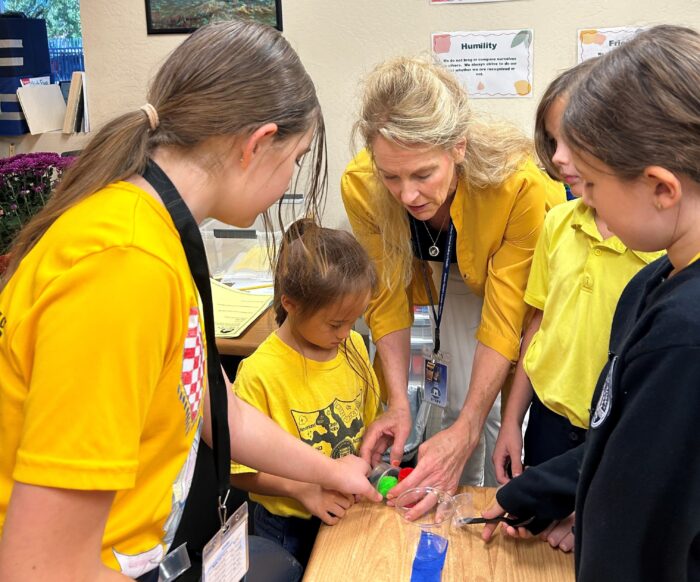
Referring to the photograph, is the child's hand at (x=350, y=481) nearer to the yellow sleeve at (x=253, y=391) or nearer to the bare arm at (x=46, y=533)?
the yellow sleeve at (x=253, y=391)

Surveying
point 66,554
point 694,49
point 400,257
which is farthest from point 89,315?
point 400,257

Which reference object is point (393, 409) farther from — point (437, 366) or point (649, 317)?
point (649, 317)

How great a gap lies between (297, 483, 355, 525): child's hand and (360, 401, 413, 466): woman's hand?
0.53 feet

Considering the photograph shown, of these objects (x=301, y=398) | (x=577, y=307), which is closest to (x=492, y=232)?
(x=577, y=307)

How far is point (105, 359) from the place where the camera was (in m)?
0.72

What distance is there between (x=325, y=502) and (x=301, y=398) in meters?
0.24

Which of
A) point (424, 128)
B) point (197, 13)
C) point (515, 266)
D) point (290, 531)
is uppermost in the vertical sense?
point (197, 13)

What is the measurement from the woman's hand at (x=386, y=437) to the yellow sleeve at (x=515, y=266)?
0.31 meters

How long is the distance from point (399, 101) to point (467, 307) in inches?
32.5

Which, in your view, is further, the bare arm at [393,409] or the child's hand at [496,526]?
the bare arm at [393,409]

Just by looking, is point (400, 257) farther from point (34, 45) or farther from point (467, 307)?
point (34, 45)

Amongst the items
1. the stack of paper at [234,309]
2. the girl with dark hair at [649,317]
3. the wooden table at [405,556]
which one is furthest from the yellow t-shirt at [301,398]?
the girl with dark hair at [649,317]

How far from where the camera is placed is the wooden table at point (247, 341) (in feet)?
7.13

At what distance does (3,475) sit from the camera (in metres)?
0.84
